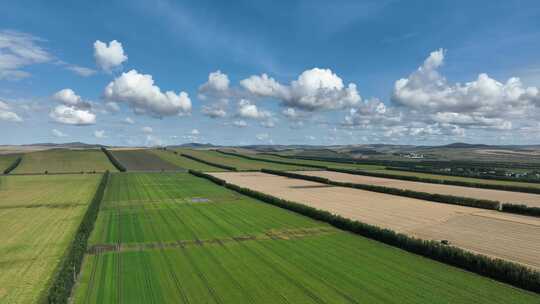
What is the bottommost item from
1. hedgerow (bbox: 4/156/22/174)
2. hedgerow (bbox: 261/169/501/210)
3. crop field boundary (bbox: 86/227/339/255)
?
crop field boundary (bbox: 86/227/339/255)

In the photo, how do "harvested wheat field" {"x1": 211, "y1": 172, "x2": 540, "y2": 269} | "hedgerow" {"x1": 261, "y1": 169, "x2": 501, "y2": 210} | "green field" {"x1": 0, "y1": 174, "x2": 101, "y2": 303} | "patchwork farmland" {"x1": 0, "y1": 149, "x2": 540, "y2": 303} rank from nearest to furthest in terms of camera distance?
1. "patchwork farmland" {"x1": 0, "y1": 149, "x2": 540, "y2": 303}
2. "green field" {"x1": 0, "y1": 174, "x2": 101, "y2": 303}
3. "harvested wheat field" {"x1": 211, "y1": 172, "x2": 540, "y2": 269}
4. "hedgerow" {"x1": 261, "y1": 169, "x2": 501, "y2": 210}

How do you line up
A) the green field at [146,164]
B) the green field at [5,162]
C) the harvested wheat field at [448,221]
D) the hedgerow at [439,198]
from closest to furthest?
the harvested wheat field at [448,221], the hedgerow at [439,198], the green field at [5,162], the green field at [146,164]

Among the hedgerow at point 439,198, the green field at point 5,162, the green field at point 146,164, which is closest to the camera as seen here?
the hedgerow at point 439,198

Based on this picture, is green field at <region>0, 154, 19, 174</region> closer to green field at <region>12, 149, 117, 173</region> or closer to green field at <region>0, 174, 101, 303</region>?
green field at <region>12, 149, 117, 173</region>

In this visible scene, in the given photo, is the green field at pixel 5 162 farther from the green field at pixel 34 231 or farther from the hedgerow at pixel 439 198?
the hedgerow at pixel 439 198

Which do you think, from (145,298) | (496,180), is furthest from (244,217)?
(496,180)

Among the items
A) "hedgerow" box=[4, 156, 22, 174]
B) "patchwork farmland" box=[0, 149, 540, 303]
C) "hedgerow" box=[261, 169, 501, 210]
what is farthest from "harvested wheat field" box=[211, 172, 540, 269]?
"hedgerow" box=[4, 156, 22, 174]

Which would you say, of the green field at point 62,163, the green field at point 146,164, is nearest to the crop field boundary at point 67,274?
the green field at point 146,164

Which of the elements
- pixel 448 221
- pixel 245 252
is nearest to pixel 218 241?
pixel 245 252
